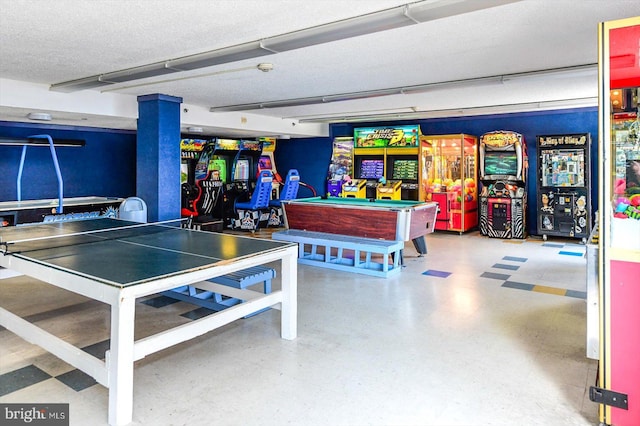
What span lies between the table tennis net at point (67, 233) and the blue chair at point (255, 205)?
15.6 ft

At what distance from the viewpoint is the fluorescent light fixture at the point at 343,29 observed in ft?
10.3

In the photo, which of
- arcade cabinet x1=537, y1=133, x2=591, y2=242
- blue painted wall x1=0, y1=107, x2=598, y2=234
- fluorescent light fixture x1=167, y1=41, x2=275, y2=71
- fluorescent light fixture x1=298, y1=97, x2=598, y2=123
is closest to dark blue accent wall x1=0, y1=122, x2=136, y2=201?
blue painted wall x1=0, y1=107, x2=598, y2=234

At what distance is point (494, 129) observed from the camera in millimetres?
9734

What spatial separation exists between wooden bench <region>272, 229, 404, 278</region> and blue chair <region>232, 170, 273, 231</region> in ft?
9.26

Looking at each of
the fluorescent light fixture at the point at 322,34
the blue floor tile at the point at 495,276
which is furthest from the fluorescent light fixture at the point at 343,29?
the blue floor tile at the point at 495,276

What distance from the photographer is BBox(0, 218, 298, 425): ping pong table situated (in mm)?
2482

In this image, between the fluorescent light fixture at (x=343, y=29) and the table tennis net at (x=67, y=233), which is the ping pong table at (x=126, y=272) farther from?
the fluorescent light fixture at (x=343, y=29)

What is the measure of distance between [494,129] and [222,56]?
23.9 feet

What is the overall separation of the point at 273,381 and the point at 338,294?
7.15ft

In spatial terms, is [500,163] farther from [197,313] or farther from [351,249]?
[197,313]

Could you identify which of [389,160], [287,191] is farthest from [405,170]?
[287,191]

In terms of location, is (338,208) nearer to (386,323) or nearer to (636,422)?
(386,323)

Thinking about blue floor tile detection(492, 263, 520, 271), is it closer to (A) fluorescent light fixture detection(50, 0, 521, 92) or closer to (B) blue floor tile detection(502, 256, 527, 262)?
(B) blue floor tile detection(502, 256, 527, 262)

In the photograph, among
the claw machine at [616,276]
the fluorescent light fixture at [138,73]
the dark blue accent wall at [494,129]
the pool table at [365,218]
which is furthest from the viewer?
the dark blue accent wall at [494,129]
